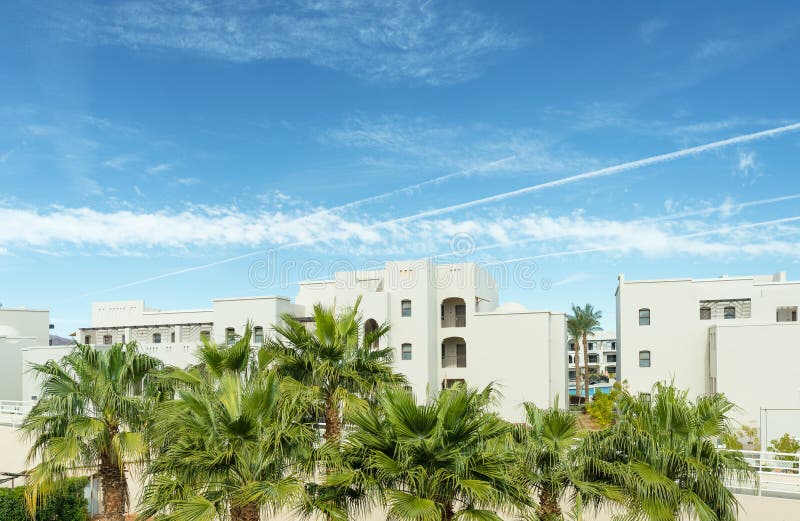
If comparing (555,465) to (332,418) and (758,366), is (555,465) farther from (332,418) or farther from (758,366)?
(758,366)

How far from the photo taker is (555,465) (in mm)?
10828

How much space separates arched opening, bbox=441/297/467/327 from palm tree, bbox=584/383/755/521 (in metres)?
28.4

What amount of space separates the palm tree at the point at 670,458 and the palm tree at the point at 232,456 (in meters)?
5.10

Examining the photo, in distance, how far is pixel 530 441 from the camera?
36.0 feet

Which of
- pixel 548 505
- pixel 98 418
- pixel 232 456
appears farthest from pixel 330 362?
pixel 98 418

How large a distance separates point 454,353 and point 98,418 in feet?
87.8

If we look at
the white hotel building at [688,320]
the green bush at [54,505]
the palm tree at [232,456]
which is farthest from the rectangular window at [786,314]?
the green bush at [54,505]

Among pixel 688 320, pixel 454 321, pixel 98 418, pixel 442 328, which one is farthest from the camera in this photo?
pixel 454 321

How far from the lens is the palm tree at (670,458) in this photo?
10195 millimetres

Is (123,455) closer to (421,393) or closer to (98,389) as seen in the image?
(98,389)

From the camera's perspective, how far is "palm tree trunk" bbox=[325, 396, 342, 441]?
532 inches

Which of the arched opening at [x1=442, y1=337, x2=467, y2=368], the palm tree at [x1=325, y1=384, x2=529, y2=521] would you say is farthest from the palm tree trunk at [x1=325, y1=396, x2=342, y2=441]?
the arched opening at [x1=442, y1=337, x2=467, y2=368]

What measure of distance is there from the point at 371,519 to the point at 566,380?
25.9 meters

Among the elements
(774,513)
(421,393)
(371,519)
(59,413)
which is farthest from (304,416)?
(421,393)
